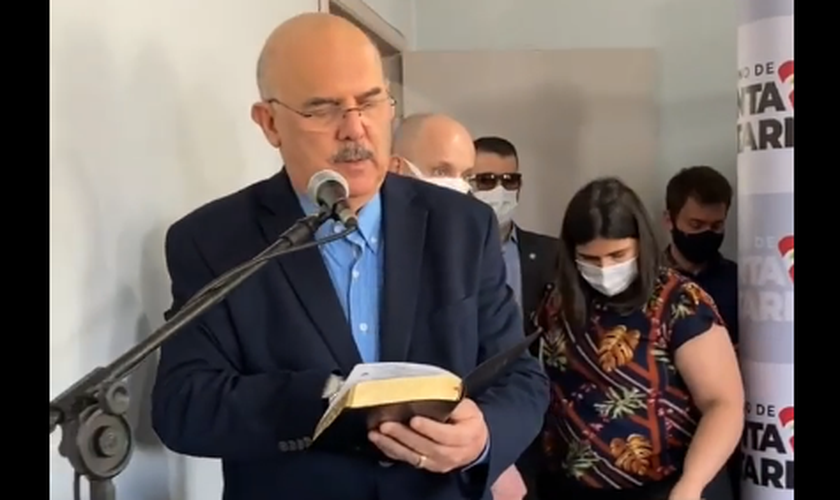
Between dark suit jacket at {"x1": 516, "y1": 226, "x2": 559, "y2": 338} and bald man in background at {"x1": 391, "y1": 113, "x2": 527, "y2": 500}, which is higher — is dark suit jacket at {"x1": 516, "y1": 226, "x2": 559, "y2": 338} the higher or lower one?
the lower one

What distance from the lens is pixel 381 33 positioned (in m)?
3.38

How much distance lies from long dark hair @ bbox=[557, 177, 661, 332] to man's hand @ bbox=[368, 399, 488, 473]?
2.83ft

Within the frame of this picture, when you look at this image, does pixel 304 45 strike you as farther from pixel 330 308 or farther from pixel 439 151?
pixel 439 151

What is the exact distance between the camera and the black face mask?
3.02 meters

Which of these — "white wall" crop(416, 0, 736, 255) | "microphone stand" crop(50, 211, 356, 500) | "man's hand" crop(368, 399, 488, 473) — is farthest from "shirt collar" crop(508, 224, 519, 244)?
"microphone stand" crop(50, 211, 356, 500)

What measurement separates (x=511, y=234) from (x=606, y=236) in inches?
27.1

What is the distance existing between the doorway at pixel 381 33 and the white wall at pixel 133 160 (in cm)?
76

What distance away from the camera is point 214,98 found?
1867mm

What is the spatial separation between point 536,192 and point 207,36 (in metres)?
2.03

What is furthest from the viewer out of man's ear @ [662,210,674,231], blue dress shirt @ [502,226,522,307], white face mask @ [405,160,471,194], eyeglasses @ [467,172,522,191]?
man's ear @ [662,210,674,231]

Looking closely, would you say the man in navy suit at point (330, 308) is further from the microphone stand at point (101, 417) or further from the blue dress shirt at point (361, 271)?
the microphone stand at point (101, 417)

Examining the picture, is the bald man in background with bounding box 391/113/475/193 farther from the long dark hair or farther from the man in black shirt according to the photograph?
the man in black shirt

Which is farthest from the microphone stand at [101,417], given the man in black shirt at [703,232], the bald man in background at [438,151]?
the man in black shirt at [703,232]

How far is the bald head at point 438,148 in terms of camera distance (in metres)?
2.28
